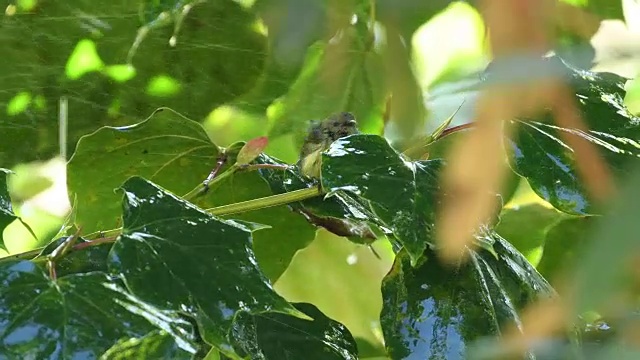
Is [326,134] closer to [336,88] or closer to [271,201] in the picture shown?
[271,201]

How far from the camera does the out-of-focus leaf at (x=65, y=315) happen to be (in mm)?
372

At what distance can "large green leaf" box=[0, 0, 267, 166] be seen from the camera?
0.74 meters

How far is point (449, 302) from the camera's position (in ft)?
1.53

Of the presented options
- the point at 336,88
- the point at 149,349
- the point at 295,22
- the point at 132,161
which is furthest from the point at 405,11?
the point at 132,161

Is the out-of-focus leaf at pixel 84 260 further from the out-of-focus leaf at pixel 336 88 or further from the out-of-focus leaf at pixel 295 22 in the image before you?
the out-of-focus leaf at pixel 295 22

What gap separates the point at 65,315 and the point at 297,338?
0.16 meters

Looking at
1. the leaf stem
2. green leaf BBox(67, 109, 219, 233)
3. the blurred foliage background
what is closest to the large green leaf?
the blurred foliage background

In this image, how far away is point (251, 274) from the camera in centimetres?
41

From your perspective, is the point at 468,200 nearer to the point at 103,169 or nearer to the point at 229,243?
the point at 229,243

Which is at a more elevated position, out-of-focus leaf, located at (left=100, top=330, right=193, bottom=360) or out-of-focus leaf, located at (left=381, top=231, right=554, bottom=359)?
out-of-focus leaf, located at (left=100, top=330, right=193, bottom=360)

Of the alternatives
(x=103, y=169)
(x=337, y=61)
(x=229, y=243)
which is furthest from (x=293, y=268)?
(x=337, y=61)

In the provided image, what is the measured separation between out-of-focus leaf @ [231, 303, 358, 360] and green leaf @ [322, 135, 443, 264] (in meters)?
0.12

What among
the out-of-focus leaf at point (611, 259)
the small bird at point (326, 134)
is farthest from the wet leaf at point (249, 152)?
the out-of-focus leaf at point (611, 259)

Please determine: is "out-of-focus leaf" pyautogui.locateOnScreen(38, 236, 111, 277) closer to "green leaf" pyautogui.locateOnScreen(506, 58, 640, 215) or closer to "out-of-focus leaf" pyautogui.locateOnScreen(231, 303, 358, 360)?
"out-of-focus leaf" pyautogui.locateOnScreen(231, 303, 358, 360)
